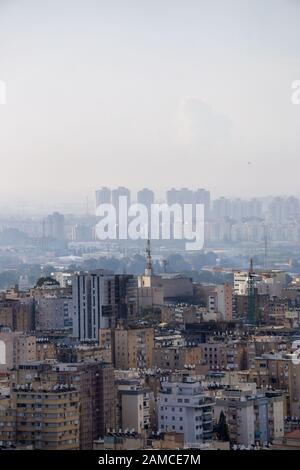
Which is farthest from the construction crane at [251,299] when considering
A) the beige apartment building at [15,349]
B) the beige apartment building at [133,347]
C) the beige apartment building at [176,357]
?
the beige apartment building at [15,349]

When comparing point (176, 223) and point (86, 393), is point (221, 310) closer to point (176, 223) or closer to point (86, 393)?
point (176, 223)

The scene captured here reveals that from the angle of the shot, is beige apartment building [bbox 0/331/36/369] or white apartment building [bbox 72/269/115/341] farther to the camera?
Result: white apartment building [bbox 72/269/115/341]

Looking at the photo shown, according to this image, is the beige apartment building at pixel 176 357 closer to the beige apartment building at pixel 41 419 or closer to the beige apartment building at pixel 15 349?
the beige apartment building at pixel 15 349

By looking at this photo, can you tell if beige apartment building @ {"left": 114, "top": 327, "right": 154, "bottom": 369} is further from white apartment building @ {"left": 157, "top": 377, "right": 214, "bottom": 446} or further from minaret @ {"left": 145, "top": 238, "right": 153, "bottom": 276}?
white apartment building @ {"left": 157, "top": 377, "right": 214, "bottom": 446}

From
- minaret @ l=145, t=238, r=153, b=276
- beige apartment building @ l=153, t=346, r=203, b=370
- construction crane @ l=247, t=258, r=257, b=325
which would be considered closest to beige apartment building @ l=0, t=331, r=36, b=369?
beige apartment building @ l=153, t=346, r=203, b=370

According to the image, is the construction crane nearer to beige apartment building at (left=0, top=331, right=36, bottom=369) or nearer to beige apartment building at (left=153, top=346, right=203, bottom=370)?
beige apartment building at (left=153, top=346, right=203, bottom=370)

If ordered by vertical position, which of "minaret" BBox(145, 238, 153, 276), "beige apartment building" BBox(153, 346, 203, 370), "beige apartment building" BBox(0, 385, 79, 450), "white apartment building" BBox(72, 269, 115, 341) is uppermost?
"minaret" BBox(145, 238, 153, 276)

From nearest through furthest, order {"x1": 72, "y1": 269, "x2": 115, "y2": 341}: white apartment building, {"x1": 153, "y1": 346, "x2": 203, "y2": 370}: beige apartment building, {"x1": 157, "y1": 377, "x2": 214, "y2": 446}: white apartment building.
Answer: {"x1": 157, "y1": 377, "x2": 214, "y2": 446}: white apartment building
{"x1": 153, "y1": 346, "x2": 203, "y2": 370}: beige apartment building
{"x1": 72, "y1": 269, "x2": 115, "y2": 341}: white apartment building

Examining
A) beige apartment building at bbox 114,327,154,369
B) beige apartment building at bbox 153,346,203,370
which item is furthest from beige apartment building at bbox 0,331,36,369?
beige apartment building at bbox 153,346,203,370

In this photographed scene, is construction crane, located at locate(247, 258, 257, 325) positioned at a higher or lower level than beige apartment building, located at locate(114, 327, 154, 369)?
higher

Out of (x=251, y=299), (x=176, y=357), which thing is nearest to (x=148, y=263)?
(x=176, y=357)

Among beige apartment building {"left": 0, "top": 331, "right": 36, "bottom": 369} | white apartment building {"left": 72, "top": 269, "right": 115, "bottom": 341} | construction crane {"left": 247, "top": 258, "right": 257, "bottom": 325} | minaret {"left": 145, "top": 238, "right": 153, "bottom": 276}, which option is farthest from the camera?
construction crane {"left": 247, "top": 258, "right": 257, "bottom": 325}
